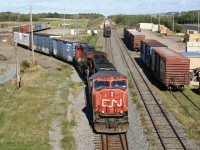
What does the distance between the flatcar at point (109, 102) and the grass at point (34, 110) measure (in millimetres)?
2244

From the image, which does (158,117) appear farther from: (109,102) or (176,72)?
(176,72)

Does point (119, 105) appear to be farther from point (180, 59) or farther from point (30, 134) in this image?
point (180, 59)

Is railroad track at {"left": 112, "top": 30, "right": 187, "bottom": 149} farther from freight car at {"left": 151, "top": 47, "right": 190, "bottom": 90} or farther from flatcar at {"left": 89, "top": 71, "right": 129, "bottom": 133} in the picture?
flatcar at {"left": 89, "top": 71, "right": 129, "bottom": 133}

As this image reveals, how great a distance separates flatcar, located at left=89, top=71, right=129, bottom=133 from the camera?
19922 mm

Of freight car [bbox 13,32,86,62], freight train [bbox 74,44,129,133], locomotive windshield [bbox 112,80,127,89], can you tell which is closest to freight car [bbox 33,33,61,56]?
freight car [bbox 13,32,86,62]

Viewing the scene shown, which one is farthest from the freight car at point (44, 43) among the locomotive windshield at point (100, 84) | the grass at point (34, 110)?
the locomotive windshield at point (100, 84)

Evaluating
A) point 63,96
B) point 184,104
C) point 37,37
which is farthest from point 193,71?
point 37,37

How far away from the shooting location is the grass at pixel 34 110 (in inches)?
761

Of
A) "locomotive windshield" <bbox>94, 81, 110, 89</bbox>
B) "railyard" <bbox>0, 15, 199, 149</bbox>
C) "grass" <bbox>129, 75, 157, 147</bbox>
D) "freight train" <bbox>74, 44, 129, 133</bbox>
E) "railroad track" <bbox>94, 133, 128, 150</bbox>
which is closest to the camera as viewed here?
"railroad track" <bbox>94, 133, 128, 150</bbox>

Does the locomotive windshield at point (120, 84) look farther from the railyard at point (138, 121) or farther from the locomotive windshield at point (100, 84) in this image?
the railyard at point (138, 121)

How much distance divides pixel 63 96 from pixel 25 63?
15.5 meters

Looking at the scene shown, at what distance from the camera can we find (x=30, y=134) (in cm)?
2025

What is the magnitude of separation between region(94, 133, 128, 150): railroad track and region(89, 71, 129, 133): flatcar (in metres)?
0.39

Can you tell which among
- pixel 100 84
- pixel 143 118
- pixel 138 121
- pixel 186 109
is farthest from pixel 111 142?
pixel 186 109
